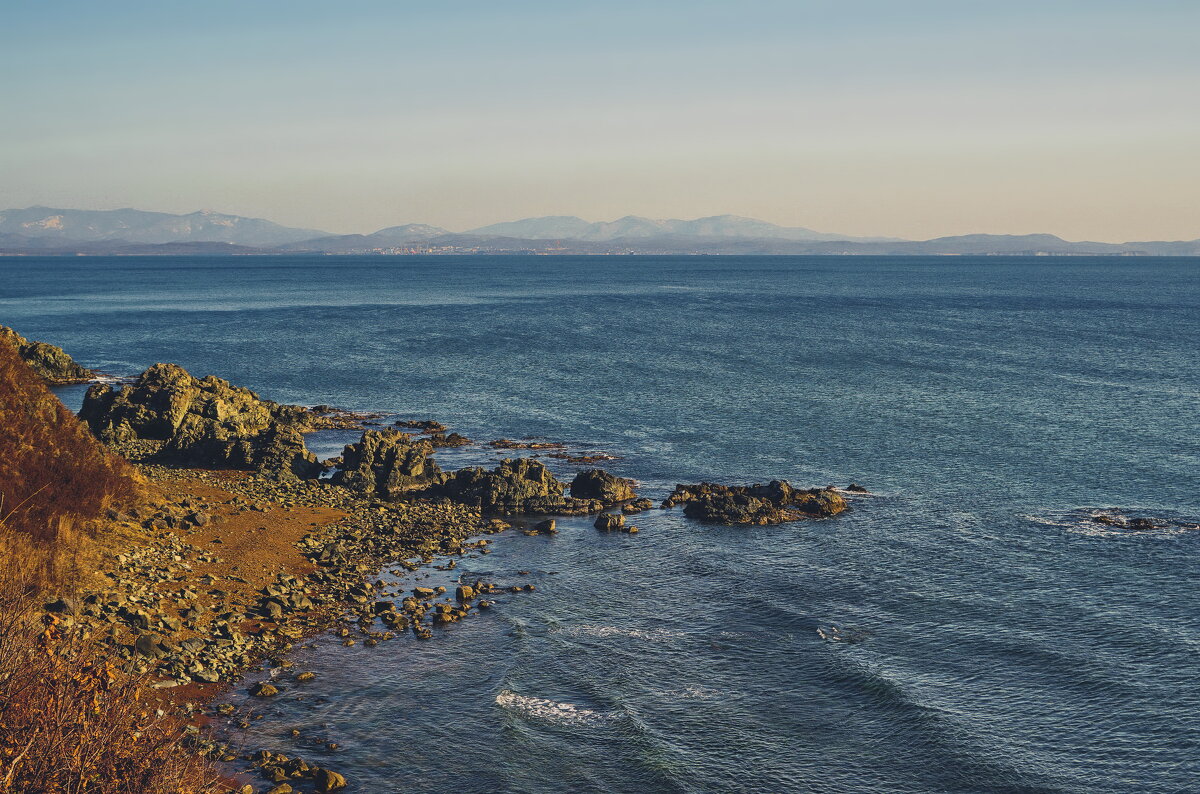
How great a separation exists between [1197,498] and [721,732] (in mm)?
42393

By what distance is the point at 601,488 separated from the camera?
194 ft

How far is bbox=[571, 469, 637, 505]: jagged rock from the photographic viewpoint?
58.8 m

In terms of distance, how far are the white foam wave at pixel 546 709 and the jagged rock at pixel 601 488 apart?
2524cm

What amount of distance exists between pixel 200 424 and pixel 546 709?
41317 millimetres

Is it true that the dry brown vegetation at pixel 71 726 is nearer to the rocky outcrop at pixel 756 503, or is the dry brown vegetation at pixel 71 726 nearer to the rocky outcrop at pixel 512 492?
the rocky outcrop at pixel 512 492

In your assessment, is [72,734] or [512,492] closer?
[72,734]

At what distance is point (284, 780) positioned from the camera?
27.1 meters

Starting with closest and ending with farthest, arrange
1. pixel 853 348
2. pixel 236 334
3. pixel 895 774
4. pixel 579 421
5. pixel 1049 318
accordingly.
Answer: pixel 895 774
pixel 579 421
pixel 853 348
pixel 236 334
pixel 1049 318

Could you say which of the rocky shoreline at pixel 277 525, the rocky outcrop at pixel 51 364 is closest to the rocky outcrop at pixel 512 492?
the rocky shoreline at pixel 277 525

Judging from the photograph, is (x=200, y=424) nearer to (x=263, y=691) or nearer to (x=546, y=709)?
(x=263, y=691)

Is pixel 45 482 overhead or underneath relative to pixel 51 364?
overhead

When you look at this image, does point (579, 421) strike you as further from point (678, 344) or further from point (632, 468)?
point (678, 344)

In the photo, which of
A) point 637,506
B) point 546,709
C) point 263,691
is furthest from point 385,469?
point 546,709

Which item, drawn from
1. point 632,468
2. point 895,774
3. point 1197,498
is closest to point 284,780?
point 895,774
